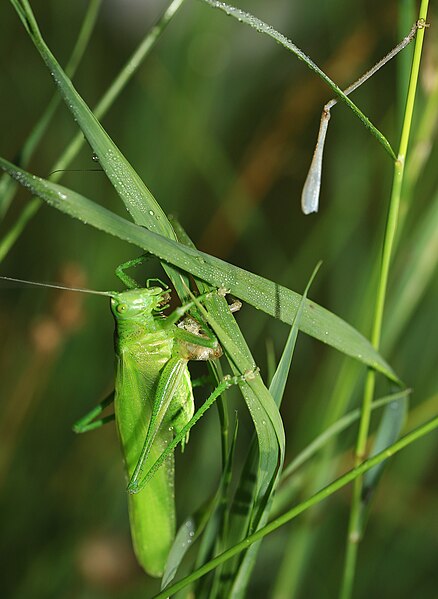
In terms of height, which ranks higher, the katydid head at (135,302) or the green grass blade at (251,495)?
the katydid head at (135,302)

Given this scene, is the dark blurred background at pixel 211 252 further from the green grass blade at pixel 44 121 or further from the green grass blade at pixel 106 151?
the green grass blade at pixel 106 151

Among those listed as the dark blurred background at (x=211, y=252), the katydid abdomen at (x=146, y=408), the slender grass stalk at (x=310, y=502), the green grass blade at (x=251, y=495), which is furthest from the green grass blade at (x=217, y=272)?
the dark blurred background at (x=211, y=252)

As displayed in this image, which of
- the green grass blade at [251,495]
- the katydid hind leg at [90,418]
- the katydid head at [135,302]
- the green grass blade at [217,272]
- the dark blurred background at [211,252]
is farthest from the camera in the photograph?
the dark blurred background at [211,252]

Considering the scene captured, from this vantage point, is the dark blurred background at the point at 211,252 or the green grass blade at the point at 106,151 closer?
the green grass blade at the point at 106,151

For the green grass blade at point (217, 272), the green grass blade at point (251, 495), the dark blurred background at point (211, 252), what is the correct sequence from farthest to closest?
the dark blurred background at point (211, 252)
the green grass blade at point (251, 495)
the green grass blade at point (217, 272)

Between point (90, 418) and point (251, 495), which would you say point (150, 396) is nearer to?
point (90, 418)

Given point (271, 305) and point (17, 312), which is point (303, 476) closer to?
point (271, 305)

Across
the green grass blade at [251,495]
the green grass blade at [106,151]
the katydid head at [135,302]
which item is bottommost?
the green grass blade at [251,495]

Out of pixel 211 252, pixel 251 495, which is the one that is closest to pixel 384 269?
pixel 251 495

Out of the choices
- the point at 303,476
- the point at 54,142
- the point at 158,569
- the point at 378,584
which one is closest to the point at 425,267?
the point at 303,476
